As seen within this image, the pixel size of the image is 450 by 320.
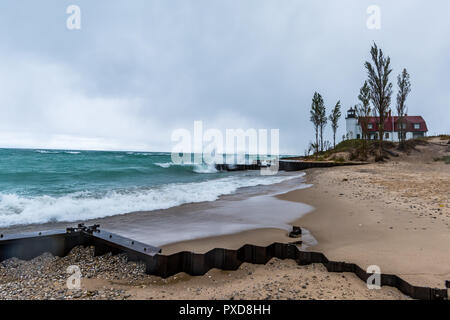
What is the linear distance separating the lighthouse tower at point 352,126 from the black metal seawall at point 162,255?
53.1 meters

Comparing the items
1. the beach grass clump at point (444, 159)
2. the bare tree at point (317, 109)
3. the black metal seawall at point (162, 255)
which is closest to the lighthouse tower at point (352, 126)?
the bare tree at point (317, 109)

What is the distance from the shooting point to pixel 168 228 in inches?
220

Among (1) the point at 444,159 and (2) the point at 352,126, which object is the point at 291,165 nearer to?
(1) the point at 444,159

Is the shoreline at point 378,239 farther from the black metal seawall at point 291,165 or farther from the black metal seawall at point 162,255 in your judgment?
the black metal seawall at point 291,165

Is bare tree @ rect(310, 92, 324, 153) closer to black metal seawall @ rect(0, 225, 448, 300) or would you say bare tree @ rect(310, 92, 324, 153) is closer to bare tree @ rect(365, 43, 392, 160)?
bare tree @ rect(365, 43, 392, 160)

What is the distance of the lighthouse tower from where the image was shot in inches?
1974

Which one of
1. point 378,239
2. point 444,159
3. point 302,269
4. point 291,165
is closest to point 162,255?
point 302,269

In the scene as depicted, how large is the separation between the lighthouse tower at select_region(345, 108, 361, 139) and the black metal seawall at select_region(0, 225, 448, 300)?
5312cm

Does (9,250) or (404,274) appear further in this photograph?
(9,250)

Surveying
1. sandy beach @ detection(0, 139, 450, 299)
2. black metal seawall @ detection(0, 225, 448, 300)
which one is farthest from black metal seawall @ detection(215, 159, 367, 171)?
black metal seawall @ detection(0, 225, 448, 300)

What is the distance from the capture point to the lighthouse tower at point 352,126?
50147 millimetres
